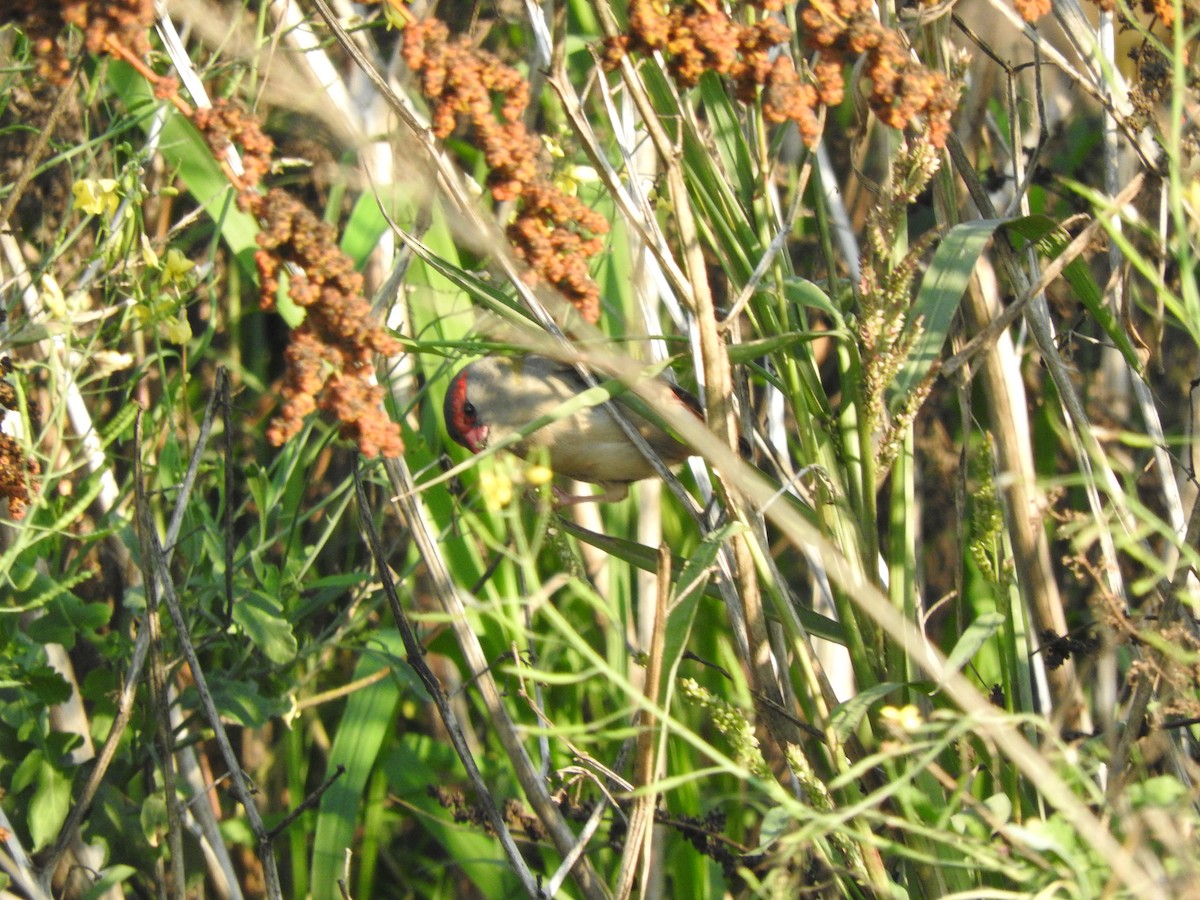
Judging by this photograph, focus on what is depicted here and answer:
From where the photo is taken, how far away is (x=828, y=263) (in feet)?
5.80

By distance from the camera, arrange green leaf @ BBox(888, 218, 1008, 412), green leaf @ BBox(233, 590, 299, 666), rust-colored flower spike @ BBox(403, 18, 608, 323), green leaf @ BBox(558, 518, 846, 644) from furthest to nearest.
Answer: green leaf @ BBox(233, 590, 299, 666), green leaf @ BBox(558, 518, 846, 644), green leaf @ BBox(888, 218, 1008, 412), rust-colored flower spike @ BBox(403, 18, 608, 323)

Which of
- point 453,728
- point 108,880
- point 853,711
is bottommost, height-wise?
point 108,880

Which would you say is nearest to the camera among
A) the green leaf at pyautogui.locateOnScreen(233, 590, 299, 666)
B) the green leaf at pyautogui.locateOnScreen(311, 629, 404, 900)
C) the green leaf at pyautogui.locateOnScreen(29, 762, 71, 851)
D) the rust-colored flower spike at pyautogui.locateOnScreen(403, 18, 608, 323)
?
the rust-colored flower spike at pyautogui.locateOnScreen(403, 18, 608, 323)

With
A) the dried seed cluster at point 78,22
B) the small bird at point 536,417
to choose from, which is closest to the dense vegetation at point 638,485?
the dried seed cluster at point 78,22

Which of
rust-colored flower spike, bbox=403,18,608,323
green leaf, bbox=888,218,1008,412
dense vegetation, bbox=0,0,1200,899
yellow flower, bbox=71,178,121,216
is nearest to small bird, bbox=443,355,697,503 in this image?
dense vegetation, bbox=0,0,1200,899

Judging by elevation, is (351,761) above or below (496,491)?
below

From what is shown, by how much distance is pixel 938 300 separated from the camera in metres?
1.70

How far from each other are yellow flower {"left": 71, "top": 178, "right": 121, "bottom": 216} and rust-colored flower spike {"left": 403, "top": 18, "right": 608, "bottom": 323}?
0.93 m

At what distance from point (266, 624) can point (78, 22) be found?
121 cm

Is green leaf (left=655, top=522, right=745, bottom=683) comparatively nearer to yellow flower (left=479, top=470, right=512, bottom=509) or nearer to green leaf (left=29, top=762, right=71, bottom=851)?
yellow flower (left=479, top=470, right=512, bottom=509)

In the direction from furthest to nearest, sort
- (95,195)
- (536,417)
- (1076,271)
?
(536,417), (95,195), (1076,271)

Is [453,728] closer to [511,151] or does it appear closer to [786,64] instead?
[511,151]

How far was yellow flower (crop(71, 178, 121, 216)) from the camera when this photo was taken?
2070 millimetres

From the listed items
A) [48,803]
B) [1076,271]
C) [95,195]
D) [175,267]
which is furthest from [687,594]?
[48,803]
